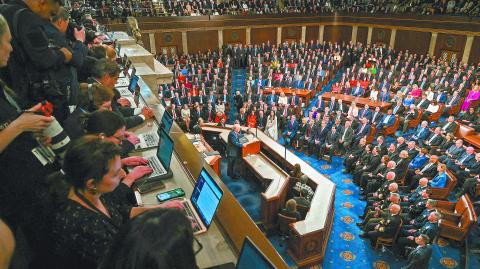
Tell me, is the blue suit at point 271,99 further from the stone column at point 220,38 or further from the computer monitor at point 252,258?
the computer monitor at point 252,258

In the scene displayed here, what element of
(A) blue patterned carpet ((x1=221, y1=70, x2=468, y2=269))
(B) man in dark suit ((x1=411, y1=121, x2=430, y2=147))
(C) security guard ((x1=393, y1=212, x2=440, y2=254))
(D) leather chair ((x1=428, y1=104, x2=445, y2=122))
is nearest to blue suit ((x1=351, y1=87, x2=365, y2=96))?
(D) leather chair ((x1=428, y1=104, x2=445, y2=122))

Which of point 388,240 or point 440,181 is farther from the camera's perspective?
point 440,181

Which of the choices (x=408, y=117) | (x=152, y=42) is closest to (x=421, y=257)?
(x=408, y=117)

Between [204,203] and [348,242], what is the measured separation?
5.49 m

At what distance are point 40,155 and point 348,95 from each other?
48.3 feet

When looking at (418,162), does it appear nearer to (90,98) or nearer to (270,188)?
(270,188)

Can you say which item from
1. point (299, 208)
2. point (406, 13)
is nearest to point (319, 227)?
point (299, 208)

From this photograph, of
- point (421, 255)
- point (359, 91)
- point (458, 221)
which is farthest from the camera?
point (359, 91)

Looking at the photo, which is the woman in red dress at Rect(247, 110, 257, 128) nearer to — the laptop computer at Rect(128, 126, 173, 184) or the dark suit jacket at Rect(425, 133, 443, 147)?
the dark suit jacket at Rect(425, 133, 443, 147)

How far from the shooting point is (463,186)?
26.6ft

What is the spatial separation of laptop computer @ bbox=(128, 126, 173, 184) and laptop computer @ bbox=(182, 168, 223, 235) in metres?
0.53

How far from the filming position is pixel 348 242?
22.8 feet

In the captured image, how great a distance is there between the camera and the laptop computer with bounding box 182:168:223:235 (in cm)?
234

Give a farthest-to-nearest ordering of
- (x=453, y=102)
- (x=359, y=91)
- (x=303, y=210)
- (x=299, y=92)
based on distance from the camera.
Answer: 1. (x=299, y=92)
2. (x=359, y=91)
3. (x=453, y=102)
4. (x=303, y=210)
